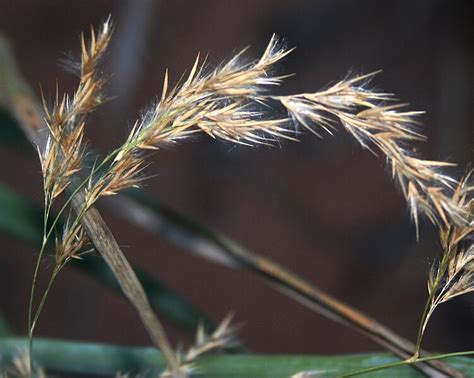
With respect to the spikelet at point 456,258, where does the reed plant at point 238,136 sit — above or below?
above

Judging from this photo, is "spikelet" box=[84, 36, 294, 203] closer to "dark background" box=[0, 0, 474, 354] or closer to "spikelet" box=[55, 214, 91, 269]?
"spikelet" box=[55, 214, 91, 269]

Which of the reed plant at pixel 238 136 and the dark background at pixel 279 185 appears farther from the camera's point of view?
the dark background at pixel 279 185

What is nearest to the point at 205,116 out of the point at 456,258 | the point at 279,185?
the point at 456,258

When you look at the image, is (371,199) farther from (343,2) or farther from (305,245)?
(343,2)

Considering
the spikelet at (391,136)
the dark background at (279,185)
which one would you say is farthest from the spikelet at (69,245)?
the dark background at (279,185)

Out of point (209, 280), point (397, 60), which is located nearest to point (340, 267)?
point (209, 280)

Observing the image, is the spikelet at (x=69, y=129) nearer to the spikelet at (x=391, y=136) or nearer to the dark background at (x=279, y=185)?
the spikelet at (x=391, y=136)

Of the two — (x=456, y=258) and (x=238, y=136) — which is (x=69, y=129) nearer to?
(x=238, y=136)

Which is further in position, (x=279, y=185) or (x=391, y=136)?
(x=279, y=185)
